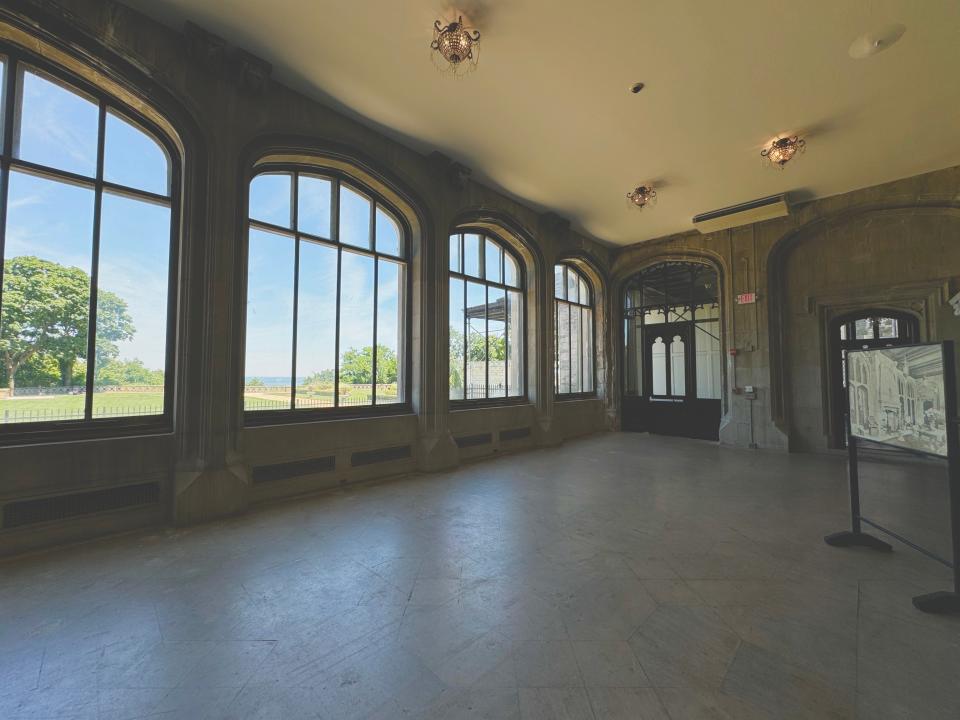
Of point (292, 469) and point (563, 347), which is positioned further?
point (563, 347)

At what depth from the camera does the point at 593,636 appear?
197 cm

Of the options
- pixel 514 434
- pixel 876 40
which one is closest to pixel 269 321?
pixel 514 434

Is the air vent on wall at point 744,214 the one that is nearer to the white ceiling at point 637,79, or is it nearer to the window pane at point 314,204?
the white ceiling at point 637,79

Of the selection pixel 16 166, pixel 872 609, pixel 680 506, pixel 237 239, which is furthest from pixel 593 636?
pixel 16 166

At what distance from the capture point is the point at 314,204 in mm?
4852

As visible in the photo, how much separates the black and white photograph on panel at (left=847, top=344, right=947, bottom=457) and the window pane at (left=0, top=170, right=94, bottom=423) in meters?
6.08

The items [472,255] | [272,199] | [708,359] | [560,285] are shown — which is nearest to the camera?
[272,199]

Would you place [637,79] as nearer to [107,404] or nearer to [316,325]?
[316,325]

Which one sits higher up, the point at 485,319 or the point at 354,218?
the point at 354,218

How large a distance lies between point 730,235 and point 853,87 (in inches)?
149

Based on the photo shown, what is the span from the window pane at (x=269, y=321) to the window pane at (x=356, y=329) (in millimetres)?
634

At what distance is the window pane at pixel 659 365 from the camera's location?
9031mm

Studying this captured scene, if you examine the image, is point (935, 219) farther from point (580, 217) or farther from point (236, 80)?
point (236, 80)

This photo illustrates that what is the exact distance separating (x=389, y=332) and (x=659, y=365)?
21.1 feet
